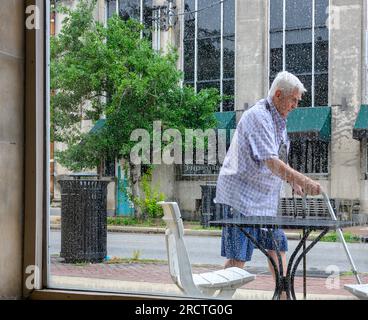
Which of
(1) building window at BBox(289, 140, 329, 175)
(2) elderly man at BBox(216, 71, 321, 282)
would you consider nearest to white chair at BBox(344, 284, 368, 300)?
(2) elderly man at BBox(216, 71, 321, 282)

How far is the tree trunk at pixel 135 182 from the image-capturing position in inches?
148

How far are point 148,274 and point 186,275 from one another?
581 mm

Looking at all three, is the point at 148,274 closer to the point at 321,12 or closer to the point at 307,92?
the point at 307,92

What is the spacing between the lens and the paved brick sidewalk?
10.3ft

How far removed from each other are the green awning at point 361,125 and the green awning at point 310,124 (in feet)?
0.48

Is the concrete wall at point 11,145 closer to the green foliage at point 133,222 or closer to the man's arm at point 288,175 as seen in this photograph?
the green foliage at point 133,222

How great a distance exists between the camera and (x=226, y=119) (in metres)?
3.51

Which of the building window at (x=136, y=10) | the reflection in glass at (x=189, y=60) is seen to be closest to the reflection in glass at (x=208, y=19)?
the reflection in glass at (x=189, y=60)

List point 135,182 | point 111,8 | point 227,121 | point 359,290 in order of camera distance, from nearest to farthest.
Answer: point 359,290, point 227,121, point 135,182, point 111,8

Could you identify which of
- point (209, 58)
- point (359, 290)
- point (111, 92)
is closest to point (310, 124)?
point (209, 58)

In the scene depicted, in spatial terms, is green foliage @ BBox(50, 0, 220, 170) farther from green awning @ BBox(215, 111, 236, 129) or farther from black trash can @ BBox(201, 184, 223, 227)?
black trash can @ BBox(201, 184, 223, 227)

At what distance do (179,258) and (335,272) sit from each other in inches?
35.0

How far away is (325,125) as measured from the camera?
3.39m
